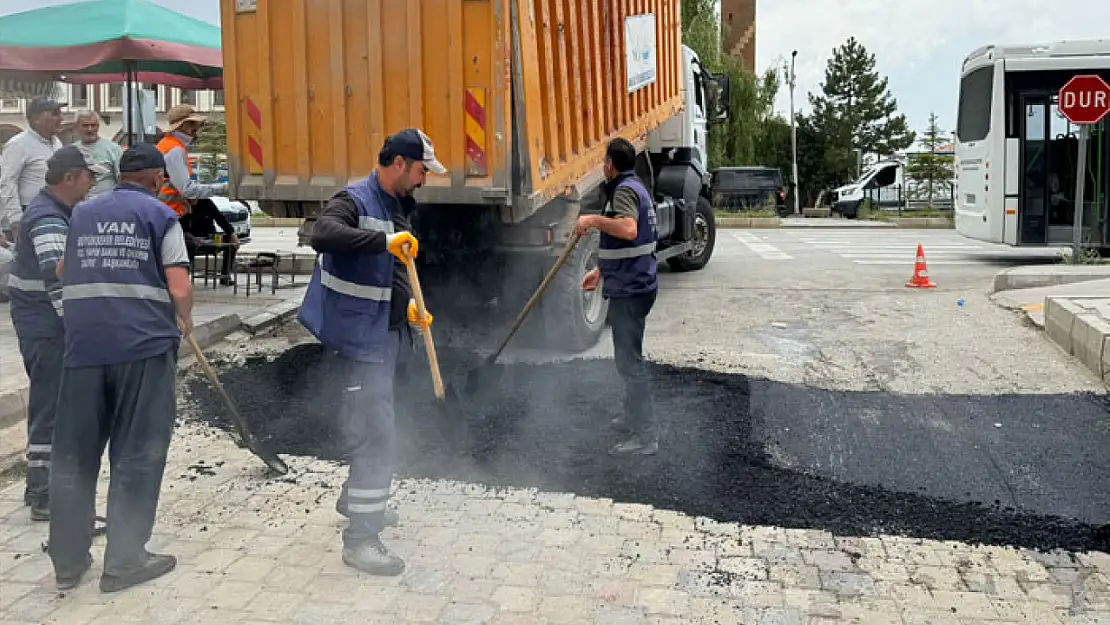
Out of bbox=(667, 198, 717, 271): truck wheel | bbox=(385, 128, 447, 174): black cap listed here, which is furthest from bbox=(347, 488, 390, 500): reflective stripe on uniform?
bbox=(667, 198, 717, 271): truck wheel

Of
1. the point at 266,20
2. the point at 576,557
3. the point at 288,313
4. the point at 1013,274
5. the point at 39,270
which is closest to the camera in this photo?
the point at 576,557

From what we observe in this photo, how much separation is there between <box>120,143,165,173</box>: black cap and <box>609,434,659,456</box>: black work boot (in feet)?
9.15

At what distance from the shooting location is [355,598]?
3.70 metres

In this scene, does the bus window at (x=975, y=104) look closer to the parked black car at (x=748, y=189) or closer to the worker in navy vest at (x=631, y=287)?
the worker in navy vest at (x=631, y=287)

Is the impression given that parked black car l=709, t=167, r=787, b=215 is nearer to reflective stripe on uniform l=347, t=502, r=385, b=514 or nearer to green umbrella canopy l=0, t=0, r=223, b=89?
green umbrella canopy l=0, t=0, r=223, b=89

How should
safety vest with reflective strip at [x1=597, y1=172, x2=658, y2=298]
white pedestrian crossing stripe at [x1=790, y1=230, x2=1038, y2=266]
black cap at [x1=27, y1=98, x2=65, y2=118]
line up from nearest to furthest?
safety vest with reflective strip at [x1=597, y1=172, x2=658, y2=298] < black cap at [x1=27, y1=98, x2=65, y2=118] < white pedestrian crossing stripe at [x1=790, y1=230, x2=1038, y2=266]

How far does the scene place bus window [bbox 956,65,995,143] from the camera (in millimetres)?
13758

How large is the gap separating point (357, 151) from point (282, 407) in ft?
6.38

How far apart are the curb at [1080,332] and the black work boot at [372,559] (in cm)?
541

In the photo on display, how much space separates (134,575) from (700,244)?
1026 cm

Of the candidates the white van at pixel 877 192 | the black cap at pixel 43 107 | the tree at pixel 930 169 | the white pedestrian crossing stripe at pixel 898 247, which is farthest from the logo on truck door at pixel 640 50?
the tree at pixel 930 169

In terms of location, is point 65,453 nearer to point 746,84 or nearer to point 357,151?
point 357,151

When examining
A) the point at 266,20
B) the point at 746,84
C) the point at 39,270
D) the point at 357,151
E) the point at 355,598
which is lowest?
the point at 355,598

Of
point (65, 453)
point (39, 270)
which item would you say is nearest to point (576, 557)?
point (65, 453)
